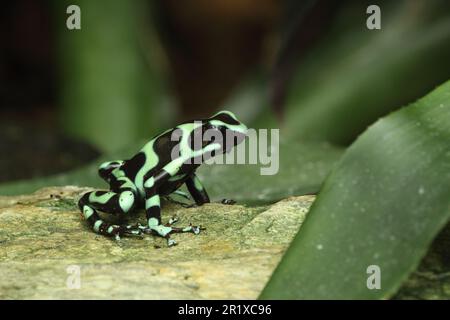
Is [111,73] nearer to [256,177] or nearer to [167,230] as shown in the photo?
[256,177]

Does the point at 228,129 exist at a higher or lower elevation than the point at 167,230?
higher

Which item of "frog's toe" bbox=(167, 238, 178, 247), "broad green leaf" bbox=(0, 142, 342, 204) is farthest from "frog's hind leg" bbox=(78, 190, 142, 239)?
"broad green leaf" bbox=(0, 142, 342, 204)

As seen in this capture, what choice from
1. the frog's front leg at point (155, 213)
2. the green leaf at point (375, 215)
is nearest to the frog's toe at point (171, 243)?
the frog's front leg at point (155, 213)

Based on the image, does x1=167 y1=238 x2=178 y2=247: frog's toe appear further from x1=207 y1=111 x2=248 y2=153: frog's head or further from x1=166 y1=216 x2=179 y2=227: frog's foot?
x1=207 y1=111 x2=248 y2=153: frog's head

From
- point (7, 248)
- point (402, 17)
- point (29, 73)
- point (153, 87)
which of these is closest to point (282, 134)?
point (402, 17)

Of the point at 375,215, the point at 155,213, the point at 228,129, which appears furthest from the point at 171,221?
the point at 375,215

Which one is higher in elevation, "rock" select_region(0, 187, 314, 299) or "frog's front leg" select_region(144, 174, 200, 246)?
"frog's front leg" select_region(144, 174, 200, 246)

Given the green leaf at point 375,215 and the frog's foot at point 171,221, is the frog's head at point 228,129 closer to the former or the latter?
the frog's foot at point 171,221
